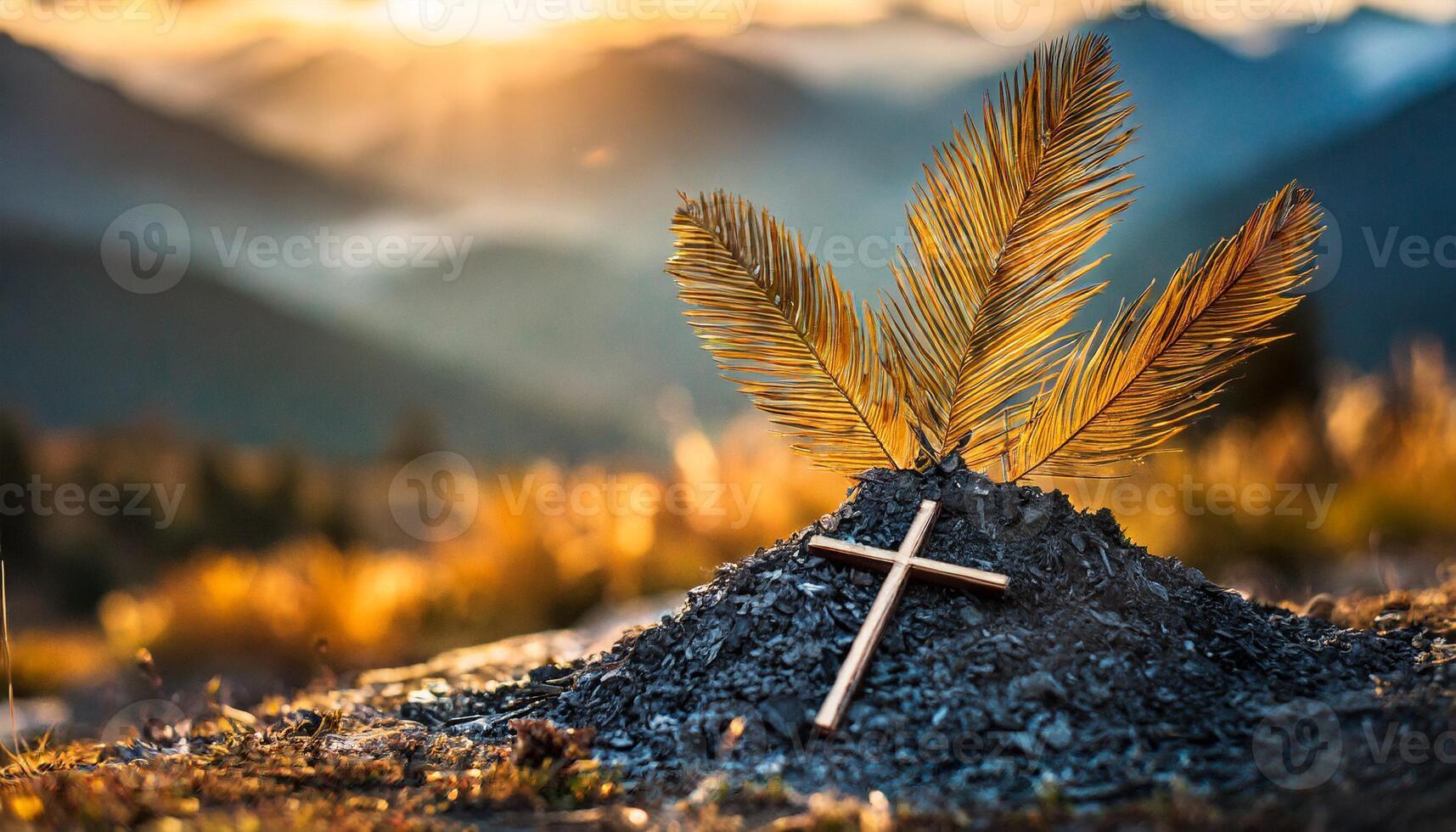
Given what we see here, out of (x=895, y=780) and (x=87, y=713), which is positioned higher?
(x=895, y=780)

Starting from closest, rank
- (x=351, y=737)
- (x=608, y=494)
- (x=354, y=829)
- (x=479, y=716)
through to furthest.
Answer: (x=354, y=829) → (x=351, y=737) → (x=479, y=716) → (x=608, y=494)

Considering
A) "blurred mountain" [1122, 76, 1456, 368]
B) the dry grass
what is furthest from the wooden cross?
"blurred mountain" [1122, 76, 1456, 368]

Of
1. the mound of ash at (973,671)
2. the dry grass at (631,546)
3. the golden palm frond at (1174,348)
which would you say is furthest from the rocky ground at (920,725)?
the dry grass at (631,546)

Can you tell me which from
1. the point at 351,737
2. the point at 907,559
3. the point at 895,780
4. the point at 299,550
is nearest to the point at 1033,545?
the point at 907,559

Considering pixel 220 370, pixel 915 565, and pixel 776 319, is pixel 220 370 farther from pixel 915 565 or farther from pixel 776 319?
pixel 915 565

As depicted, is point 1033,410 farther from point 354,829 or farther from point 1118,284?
point 1118,284
